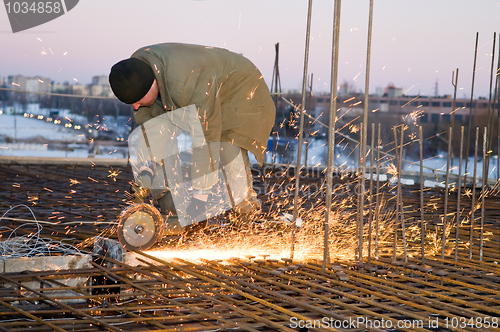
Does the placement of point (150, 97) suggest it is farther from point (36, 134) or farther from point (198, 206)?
point (36, 134)

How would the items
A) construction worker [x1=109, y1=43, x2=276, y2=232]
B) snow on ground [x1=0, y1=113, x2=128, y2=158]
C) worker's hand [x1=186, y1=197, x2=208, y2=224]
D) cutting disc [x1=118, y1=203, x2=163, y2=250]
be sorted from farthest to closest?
snow on ground [x1=0, y1=113, x2=128, y2=158]
worker's hand [x1=186, y1=197, x2=208, y2=224]
construction worker [x1=109, y1=43, x2=276, y2=232]
cutting disc [x1=118, y1=203, x2=163, y2=250]

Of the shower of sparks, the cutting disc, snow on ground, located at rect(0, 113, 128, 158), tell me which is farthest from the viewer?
snow on ground, located at rect(0, 113, 128, 158)

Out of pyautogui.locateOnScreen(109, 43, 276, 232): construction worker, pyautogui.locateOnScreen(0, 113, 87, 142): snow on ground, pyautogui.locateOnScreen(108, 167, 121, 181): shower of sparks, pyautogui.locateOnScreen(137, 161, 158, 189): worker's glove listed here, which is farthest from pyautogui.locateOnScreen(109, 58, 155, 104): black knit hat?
pyautogui.locateOnScreen(0, 113, 87, 142): snow on ground

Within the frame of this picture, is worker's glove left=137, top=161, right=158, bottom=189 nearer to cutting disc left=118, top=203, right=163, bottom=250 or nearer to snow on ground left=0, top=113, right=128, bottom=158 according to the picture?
cutting disc left=118, top=203, right=163, bottom=250

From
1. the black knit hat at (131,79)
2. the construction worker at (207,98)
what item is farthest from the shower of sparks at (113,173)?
the black knit hat at (131,79)

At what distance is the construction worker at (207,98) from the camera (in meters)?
2.44

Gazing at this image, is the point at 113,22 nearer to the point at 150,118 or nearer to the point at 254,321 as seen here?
the point at 150,118

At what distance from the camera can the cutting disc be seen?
2.24 meters

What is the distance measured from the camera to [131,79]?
7.66 feet

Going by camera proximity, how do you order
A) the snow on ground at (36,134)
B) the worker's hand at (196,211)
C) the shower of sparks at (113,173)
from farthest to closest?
the snow on ground at (36,134) < the shower of sparks at (113,173) < the worker's hand at (196,211)

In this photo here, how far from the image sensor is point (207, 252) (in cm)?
240

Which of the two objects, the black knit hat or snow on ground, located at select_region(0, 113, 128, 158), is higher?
the black knit hat

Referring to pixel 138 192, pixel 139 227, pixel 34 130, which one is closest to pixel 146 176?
pixel 138 192

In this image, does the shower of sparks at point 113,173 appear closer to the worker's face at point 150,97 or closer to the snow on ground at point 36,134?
the worker's face at point 150,97
